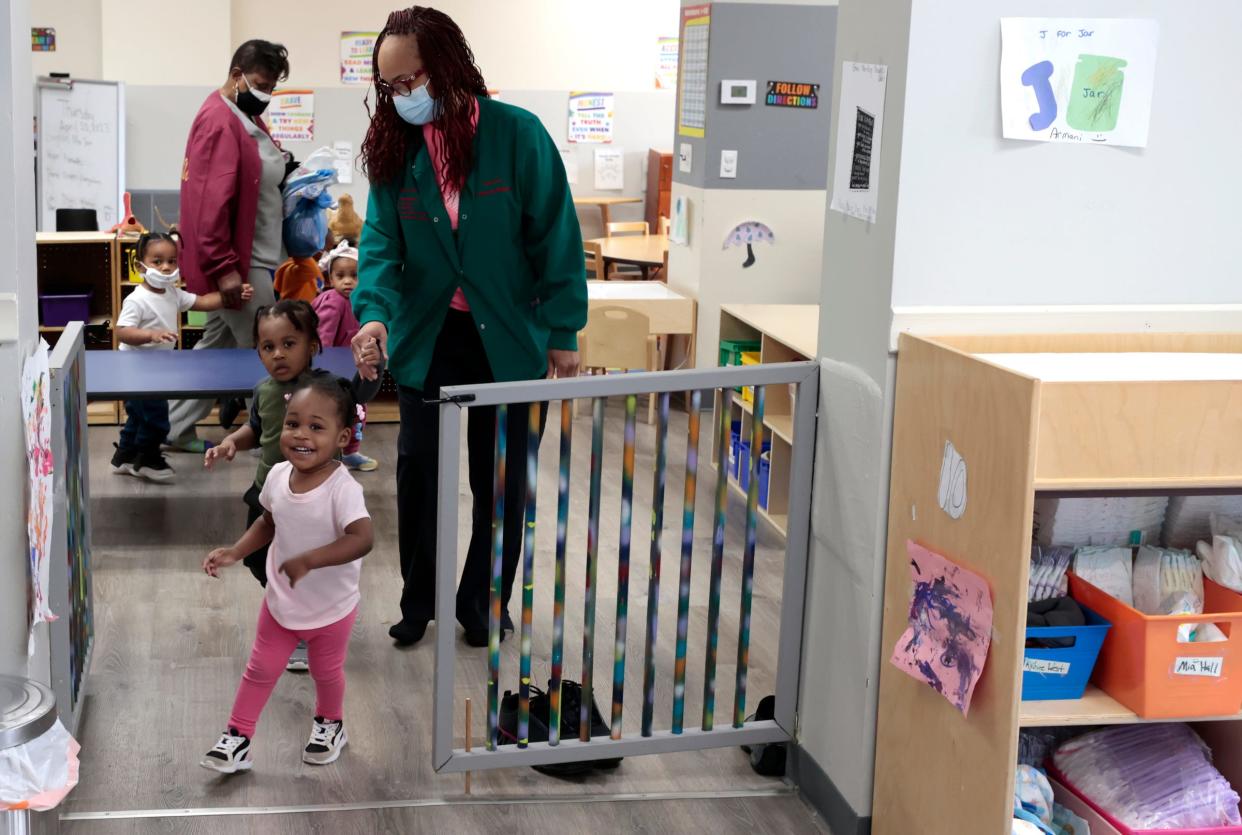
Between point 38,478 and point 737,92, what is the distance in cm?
434

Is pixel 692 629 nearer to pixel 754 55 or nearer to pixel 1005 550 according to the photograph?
pixel 1005 550

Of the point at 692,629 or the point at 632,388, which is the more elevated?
the point at 632,388

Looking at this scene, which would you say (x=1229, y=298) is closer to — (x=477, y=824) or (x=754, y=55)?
(x=477, y=824)

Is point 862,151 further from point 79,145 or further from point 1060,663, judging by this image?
point 79,145

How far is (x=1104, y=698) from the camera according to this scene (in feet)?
7.90

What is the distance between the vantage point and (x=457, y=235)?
10.9 feet

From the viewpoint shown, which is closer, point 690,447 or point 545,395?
point 545,395

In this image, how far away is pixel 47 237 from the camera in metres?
5.93

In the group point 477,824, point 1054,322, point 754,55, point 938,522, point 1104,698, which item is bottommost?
point 477,824

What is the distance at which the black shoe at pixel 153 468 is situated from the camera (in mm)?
5277

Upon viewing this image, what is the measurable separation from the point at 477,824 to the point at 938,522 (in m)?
1.11

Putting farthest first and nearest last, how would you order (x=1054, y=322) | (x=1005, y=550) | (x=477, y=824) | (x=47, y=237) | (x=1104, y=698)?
(x=47, y=237) → (x=477, y=824) → (x=1054, y=322) → (x=1104, y=698) → (x=1005, y=550)

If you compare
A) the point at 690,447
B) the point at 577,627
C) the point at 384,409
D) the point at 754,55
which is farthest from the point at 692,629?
the point at 754,55

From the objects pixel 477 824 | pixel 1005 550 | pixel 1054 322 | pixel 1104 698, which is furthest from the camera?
pixel 477 824
